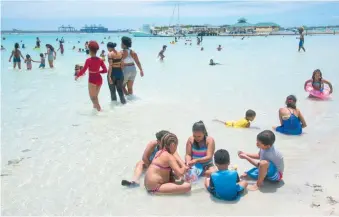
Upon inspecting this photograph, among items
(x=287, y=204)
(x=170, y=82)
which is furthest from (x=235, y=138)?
(x=170, y=82)

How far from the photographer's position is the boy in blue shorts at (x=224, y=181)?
4465 mm

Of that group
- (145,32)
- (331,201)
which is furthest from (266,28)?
(331,201)

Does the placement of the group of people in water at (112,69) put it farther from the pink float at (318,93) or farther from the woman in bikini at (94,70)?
the pink float at (318,93)

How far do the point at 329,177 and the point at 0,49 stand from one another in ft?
123

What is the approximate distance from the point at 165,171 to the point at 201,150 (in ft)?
2.34

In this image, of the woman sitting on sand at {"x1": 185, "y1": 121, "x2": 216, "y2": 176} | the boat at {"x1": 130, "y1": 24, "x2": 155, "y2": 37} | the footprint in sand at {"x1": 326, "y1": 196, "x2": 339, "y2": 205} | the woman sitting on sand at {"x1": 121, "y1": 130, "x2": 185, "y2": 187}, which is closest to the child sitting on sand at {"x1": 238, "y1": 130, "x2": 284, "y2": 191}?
the woman sitting on sand at {"x1": 185, "y1": 121, "x2": 216, "y2": 176}

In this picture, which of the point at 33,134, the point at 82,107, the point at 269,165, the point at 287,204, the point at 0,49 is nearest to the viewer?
the point at 287,204

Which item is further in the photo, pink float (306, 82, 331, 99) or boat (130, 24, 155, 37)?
boat (130, 24, 155, 37)

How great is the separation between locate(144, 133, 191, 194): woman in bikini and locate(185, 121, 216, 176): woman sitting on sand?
456 mm

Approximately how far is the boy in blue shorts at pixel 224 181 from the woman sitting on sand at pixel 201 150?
1.80 feet

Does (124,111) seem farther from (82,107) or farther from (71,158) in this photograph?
(71,158)

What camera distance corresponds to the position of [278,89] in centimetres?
1188

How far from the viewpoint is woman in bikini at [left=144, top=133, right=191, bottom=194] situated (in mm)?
4625

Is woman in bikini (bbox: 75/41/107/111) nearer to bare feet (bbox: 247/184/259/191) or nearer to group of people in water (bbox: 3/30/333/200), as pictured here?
group of people in water (bbox: 3/30/333/200)
